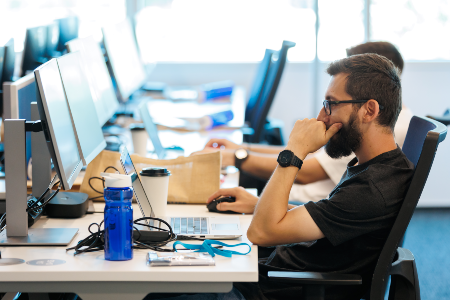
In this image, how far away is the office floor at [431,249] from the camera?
8.39ft

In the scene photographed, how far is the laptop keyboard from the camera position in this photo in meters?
1.29

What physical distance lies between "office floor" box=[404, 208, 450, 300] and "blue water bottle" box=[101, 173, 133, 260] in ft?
6.41

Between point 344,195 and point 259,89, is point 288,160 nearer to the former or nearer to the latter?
point 344,195

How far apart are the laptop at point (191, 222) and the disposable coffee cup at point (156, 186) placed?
0.01 meters

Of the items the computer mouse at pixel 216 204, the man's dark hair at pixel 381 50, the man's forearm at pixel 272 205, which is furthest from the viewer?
the man's dark hair at pixel 381 50

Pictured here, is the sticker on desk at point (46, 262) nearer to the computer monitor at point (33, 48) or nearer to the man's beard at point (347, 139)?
the man's beard at point (347, 139)

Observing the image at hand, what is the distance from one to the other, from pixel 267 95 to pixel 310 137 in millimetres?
1388

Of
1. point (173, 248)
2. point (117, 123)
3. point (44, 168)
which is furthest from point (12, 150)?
point (117, 123)

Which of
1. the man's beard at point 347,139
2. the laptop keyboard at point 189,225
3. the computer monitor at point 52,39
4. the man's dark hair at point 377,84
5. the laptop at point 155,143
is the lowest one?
the laptop keyboard at point 189,225

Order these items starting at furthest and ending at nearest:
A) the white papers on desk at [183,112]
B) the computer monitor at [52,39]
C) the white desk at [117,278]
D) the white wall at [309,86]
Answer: the white wall at [309,86]
the white papers on desk at [183,112]
the computer monitor at [52,39]
the white desk at [117,278]

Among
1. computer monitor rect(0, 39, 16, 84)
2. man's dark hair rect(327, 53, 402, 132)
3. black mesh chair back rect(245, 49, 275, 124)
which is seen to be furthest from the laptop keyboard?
black mesh chair back rect(245, 49, 275, 124)

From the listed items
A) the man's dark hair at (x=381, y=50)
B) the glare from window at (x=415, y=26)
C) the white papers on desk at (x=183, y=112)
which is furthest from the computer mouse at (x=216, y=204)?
the glare from window at (x=415, y=26)

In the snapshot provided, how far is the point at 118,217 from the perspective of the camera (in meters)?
1.03

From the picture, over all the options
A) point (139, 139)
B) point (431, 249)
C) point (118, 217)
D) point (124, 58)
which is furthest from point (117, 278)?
point (431, 249)
